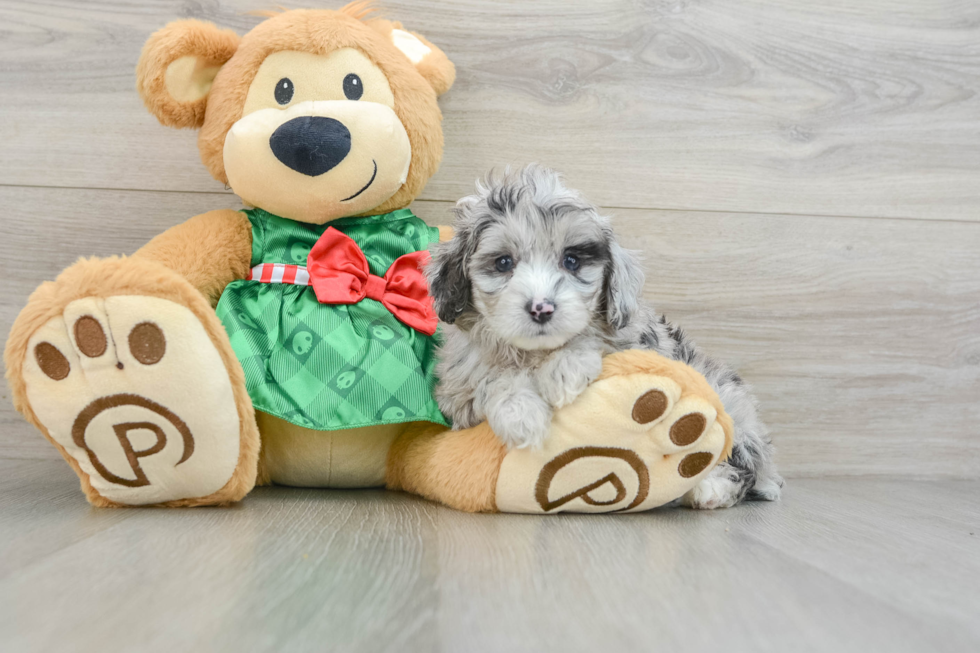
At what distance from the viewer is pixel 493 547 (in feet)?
3.64

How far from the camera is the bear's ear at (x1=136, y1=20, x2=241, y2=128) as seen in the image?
57.9 inches

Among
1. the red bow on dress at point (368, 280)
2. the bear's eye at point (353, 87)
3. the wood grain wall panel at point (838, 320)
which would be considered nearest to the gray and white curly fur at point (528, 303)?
the red bow on dress at point (368, 280)

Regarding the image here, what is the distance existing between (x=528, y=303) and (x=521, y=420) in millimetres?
215

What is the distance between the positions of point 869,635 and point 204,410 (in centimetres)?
105

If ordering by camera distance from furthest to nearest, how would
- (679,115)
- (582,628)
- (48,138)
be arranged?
(679,115) → (48,138) → (582,628)

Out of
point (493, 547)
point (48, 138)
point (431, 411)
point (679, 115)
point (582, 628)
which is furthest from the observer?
point (679, 115)

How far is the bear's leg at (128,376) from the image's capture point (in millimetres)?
1167

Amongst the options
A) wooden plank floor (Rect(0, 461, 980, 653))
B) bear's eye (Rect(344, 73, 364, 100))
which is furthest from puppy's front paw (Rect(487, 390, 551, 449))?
bear's eye (Rect(344, 73, 364, 100))

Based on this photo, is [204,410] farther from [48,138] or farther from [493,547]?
[48,138]

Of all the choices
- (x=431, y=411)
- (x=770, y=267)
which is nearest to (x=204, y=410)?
(x=431, y=411)

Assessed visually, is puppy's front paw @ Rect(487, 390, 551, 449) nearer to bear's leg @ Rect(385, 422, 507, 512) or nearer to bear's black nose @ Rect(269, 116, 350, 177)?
bear's leg @ Rect(385, 422, 507, 512)

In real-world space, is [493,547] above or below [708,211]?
below

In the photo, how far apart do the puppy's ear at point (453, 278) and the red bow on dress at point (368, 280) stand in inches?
5.3

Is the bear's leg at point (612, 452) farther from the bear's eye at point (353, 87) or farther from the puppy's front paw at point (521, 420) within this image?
the bear's eye at point (353, 87)
